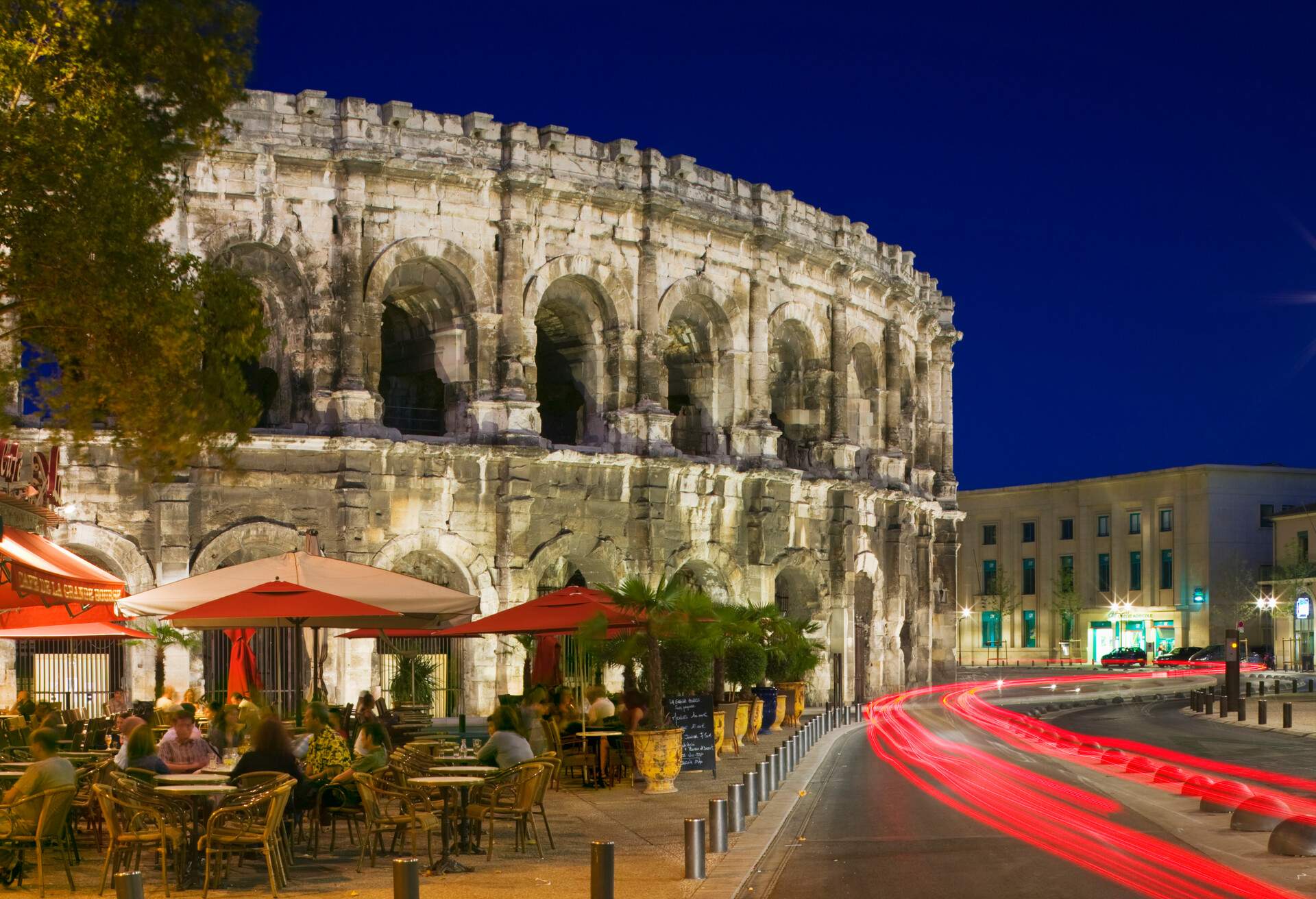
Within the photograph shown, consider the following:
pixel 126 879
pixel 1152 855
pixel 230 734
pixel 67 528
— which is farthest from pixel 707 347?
pixel 126 879

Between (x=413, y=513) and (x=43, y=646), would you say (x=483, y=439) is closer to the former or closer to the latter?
(x=413, y=513)

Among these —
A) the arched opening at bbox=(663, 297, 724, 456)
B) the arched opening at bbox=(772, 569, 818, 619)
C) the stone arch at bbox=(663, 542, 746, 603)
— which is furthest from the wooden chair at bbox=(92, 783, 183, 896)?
the arched opening at bbox=(772, 569, 818, 619)

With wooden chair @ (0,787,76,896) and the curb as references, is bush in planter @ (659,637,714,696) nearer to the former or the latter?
the curb

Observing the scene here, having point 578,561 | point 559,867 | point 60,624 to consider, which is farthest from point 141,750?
point 578,561

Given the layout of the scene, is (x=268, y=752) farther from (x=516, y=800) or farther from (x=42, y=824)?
(x=516, y=800)

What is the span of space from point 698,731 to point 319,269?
45.6 feet

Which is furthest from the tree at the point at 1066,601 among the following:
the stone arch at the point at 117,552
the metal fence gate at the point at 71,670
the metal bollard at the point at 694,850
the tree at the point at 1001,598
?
the metal bollard at the point at 694,850

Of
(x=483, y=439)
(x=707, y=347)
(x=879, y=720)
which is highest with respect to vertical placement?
(x=707, y=347)

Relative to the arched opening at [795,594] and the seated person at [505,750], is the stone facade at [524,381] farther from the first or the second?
the seated person at [505,750]

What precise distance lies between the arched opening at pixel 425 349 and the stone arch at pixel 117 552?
18.7 feet

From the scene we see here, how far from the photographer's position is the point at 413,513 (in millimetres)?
31453

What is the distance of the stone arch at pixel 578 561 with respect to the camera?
3281cm

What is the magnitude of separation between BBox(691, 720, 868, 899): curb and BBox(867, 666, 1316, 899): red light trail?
148cm

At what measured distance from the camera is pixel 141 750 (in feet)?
42.2
